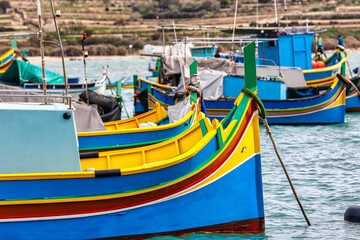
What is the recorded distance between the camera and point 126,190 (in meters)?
9.48

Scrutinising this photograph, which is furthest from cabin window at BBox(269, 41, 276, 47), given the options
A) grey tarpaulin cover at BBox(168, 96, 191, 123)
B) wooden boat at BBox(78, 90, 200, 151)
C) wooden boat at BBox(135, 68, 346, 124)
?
wooden boat at BBox(78, 90, 200, 151)

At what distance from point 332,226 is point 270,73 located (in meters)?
15.6

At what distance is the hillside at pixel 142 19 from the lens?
11404 centimetres

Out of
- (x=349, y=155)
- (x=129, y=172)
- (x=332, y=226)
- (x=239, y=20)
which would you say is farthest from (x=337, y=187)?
(x=239, y=20)

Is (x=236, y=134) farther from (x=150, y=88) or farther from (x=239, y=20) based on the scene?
(x=239, y=20)

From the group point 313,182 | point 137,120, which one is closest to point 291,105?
point 137,120

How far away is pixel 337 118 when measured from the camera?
25047mm

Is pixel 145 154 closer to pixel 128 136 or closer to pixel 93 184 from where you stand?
pixel 128 136

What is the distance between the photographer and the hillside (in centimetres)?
11404

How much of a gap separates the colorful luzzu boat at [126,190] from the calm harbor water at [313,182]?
37cm

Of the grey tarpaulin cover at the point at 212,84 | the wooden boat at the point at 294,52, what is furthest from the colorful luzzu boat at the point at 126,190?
the wooden boat at the point at 294,52

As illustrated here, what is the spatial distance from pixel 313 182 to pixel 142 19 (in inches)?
5154

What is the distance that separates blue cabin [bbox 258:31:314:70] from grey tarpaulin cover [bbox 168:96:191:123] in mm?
13979

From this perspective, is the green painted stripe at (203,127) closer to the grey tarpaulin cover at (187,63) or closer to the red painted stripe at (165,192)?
the red painted stripe at (165,192)
